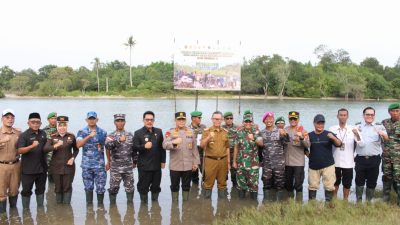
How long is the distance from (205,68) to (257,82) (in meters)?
62.9

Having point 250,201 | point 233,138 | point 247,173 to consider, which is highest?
point 233,138

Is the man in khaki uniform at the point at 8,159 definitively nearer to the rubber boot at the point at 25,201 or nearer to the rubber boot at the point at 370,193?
the rubber boot at the point at 25,201

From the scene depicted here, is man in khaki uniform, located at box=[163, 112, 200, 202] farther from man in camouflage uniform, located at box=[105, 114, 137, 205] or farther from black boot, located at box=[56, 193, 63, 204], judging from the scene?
black boot, located at box=[56, 193, 63, 204]

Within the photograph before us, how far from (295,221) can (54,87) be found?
245ft

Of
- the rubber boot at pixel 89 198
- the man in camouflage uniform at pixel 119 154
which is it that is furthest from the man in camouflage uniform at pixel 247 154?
the rubber boot at pixel 89 198

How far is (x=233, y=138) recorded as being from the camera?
757 centimetres

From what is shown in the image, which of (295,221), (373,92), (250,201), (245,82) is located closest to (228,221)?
(295,221)

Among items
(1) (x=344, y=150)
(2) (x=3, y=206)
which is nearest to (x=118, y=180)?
(2) (x=3, y=206)

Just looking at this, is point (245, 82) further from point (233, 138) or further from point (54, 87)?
point (233, 138)

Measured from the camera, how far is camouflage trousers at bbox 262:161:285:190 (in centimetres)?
672

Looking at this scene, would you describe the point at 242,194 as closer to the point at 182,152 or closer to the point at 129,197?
the point at 182,152

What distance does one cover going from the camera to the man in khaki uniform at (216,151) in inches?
266

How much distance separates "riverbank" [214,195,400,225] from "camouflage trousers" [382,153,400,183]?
523mm

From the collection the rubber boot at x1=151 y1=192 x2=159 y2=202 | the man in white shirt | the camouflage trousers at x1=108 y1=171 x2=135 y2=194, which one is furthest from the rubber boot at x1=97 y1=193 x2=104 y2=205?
the man in white shirt
